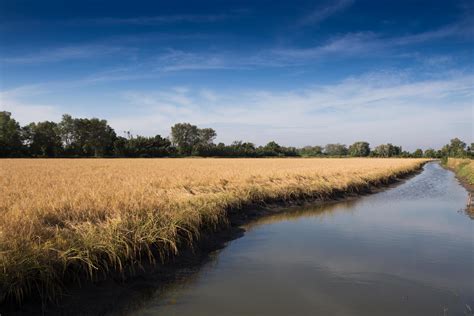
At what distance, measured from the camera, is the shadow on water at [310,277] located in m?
5.92

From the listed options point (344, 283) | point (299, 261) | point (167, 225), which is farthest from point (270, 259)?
point (167, 225)

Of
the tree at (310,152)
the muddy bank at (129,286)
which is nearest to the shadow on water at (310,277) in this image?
the muddy bank at (129,286)

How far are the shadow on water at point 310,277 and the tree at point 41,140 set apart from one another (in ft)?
279

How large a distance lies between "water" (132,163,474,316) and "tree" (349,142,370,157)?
172819 millimetres

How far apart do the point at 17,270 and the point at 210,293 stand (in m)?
3.47

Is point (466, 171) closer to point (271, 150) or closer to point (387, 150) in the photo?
point (271, 150)

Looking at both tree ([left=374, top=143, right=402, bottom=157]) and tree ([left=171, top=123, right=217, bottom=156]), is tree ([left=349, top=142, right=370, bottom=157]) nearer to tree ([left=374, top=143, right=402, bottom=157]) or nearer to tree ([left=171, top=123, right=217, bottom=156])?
tree ([left=374, top=143, right=402, bottom=157])

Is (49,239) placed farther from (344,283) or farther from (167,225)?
(344,283)

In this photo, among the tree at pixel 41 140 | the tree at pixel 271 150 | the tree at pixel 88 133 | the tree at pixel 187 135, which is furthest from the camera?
the tree at pixel 187 135

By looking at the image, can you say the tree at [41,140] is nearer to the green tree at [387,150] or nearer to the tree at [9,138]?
the tree at [9,138]

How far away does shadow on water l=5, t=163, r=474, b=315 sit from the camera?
592cm

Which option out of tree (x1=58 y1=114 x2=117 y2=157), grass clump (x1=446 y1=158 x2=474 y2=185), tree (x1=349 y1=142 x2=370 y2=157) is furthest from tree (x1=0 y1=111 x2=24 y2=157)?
tree (x1=349 y1=142 x2=370 y2=157)

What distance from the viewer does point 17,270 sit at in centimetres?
552

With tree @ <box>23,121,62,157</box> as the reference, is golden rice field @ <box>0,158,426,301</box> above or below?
below
